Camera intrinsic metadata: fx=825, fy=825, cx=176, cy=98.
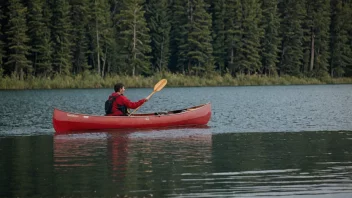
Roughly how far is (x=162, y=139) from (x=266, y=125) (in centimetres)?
628

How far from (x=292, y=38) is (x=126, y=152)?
71940mm

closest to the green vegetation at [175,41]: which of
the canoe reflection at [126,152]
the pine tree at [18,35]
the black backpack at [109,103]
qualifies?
the pine tree at [18,35]

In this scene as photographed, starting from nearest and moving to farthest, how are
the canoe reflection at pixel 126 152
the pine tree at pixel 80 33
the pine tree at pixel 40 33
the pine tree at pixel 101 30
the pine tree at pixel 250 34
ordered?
the canoe reflection at pixel 126 152 < the pine tree at pixel 40 33 < the pine tree at pixel 101 30 < the pine tree at pixel 80 33 < the pine tree at pixel 250 34

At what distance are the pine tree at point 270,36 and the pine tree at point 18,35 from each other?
27.5 m

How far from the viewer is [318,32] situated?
9306 cm

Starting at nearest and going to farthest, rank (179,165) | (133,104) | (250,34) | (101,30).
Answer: (179,165) → (133,104) → (101,30) → (250,34)

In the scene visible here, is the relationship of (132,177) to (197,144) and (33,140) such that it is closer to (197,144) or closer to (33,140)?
(197,144)

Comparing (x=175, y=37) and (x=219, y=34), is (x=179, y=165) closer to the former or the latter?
(x=219, y=34)

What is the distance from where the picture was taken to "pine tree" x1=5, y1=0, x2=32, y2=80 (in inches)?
2840

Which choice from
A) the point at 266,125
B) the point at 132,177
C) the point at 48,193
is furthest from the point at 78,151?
the point at 266,125

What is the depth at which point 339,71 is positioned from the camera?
92.8m

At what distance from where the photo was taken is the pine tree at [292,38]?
3548 inches

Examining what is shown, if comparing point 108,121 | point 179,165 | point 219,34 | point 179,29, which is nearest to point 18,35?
point 179,29

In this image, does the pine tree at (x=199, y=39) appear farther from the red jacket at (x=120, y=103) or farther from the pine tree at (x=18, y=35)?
the red jacket at (x=120, y=103)
